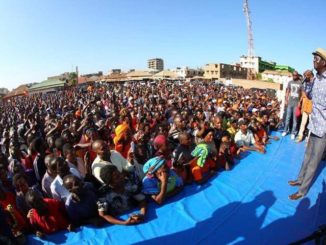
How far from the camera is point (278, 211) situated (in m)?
3.35

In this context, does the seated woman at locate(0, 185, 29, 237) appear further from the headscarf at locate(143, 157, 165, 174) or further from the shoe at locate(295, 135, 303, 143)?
the shoe at locate(295, 135, 303, 143)

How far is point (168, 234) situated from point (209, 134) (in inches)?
103

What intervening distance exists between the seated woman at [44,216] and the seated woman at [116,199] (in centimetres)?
47

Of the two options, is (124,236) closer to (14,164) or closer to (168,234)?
(168,234)

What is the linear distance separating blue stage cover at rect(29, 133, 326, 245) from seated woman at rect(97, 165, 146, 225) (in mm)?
105

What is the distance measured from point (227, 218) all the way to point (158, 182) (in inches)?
42.1

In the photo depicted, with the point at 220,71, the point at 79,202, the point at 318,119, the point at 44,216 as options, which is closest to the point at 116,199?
the point at 79,202

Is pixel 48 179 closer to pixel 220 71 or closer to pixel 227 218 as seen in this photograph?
pixel 227 218

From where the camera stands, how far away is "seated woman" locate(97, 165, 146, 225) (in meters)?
3.33

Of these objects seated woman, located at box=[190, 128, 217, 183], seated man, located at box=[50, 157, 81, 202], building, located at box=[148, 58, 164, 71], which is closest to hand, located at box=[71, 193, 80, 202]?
seated man, located at box=[50, 157, 81, 202]

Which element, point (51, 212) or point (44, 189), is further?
point (44, 189)

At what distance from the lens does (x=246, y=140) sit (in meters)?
6.41

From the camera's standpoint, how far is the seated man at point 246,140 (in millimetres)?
6121

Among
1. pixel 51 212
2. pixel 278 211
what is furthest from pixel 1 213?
pixel 278 211
